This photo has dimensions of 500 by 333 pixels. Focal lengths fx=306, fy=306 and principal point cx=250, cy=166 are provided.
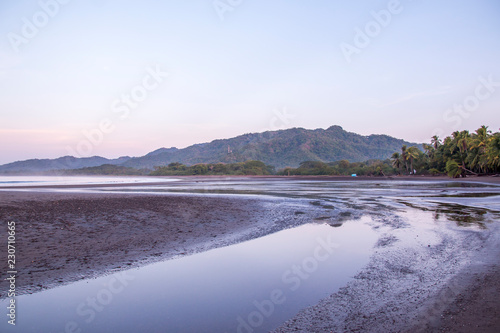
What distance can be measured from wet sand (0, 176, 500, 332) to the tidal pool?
519 millimetres

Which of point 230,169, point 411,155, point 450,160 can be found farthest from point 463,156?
point 230,169

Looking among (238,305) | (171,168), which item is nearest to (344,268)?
(238,305)

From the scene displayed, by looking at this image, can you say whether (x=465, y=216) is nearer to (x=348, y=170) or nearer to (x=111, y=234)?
(x=111, y=234)

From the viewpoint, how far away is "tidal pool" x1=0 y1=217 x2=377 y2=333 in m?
5.33

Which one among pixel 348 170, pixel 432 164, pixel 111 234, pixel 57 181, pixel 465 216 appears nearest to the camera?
pixel 111 234

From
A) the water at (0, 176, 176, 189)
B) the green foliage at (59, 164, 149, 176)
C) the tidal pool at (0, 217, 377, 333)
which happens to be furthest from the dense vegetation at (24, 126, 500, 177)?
the water at (0, 176, 176, 189)

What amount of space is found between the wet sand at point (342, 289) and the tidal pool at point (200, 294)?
519mm

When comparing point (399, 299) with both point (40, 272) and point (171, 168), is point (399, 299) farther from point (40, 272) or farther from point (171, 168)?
point (171, 168)

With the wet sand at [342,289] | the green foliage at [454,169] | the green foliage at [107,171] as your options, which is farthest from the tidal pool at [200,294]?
the green foliage at [107,171]

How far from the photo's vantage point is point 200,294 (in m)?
6.68

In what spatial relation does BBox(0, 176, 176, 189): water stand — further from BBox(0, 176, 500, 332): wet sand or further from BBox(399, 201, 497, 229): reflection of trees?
BBox(399, 201, 497, 229): reflection of trees

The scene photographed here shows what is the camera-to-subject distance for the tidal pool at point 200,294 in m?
5.33

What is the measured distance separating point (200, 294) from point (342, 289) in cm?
313

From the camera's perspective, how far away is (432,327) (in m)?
→ 4.72
